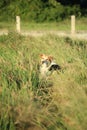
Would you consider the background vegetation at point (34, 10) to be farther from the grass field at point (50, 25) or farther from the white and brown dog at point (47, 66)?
the white and brown dog at point (47, 66)

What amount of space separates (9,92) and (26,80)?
0.70 metres

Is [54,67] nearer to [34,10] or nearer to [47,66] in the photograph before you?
[47,66]

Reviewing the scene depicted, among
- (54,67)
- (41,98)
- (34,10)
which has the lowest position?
(41,98)

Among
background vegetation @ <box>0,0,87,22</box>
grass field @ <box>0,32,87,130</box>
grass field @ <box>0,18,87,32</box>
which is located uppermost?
background vegetation @ <box>0,0,87,22</box>

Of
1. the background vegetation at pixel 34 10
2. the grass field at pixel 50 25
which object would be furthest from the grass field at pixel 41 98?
the background vegetation at pixel 34 10

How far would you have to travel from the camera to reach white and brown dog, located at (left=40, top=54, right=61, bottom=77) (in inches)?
296

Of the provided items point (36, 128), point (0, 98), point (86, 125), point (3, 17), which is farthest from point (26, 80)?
point (3, 17)

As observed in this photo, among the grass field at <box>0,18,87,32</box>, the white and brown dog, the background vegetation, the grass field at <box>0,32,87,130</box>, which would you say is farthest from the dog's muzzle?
the background vegetation

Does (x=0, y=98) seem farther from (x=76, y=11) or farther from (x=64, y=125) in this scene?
(x=76, y=11)

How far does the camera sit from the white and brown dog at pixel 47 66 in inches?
296

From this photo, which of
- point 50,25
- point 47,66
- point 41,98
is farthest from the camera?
point 50,25

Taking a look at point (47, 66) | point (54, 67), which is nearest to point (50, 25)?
point (47, 66)

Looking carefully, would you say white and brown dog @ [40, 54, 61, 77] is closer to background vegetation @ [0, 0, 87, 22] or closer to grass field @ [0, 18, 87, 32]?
grass field @ [0, 18, 87, 32]

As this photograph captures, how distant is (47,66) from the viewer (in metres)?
7.95
